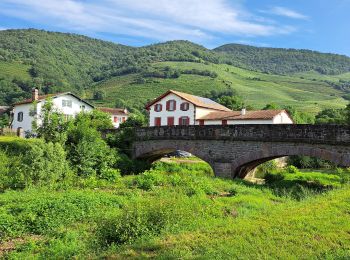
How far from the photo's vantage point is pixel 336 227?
10.4 metres

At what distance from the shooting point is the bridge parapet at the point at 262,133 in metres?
20.8

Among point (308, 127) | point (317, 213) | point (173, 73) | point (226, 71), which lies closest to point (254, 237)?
point (317, 213)

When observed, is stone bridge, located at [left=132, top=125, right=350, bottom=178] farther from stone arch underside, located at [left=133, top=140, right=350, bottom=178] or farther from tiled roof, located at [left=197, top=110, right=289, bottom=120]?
tiled roof, located at [left=197, top=110, right=289, bottom=120]

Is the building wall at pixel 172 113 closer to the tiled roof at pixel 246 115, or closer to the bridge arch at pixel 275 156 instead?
the tiled roof at pixel 246 115

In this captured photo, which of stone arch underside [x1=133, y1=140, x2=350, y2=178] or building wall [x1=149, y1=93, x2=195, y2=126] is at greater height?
building wall [x1=149, y1=93, x2=195, y2=126]

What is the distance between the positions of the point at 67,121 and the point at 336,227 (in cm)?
2178

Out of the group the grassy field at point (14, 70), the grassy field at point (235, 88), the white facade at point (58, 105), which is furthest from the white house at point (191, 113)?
the grassy field at point (14, 70)

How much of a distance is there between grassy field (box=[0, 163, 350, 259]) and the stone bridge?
5784mm

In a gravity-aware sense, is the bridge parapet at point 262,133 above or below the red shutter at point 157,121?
below

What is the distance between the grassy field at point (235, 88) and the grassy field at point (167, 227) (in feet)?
295

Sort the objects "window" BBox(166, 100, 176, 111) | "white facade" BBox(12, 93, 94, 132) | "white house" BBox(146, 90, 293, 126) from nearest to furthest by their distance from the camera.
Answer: "white house" BBox(146, 90, 293, 126), "window" BBox(166, 100, 176, 111), "white facade" BBox(12, 93, 94, 132)

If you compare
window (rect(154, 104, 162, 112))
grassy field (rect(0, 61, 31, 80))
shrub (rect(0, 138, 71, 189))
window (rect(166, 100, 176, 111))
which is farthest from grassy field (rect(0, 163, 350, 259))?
grassy field (rect(0, 61, 31, 80))

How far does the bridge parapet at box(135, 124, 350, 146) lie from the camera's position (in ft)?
68.1

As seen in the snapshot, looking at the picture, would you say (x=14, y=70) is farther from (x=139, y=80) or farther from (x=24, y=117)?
(x=24, y=117)
